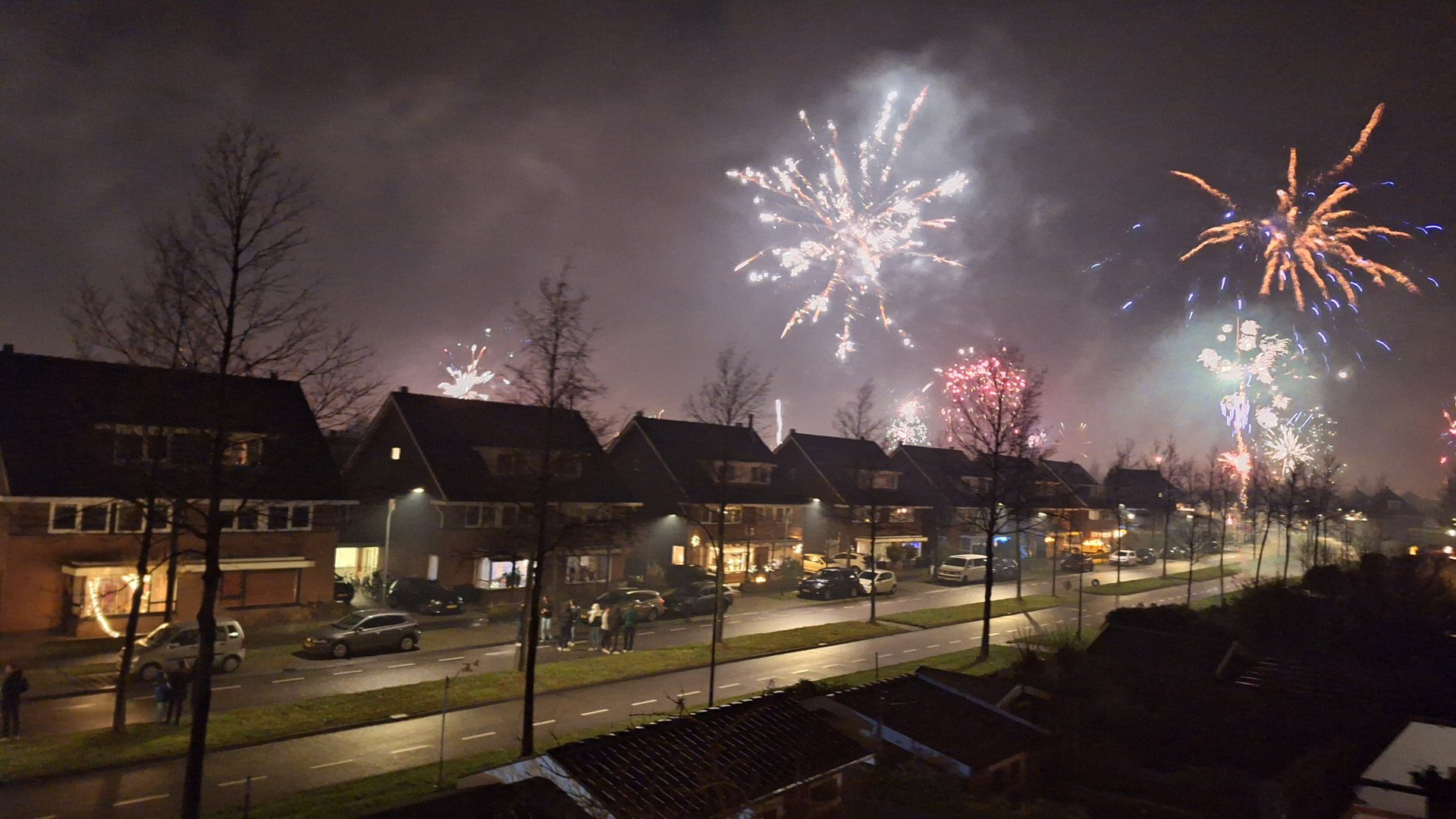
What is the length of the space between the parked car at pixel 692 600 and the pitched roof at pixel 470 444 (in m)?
6.78

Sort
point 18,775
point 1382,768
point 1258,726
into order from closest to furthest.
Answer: point 18,775 < point 1382,768 < point 1258,726

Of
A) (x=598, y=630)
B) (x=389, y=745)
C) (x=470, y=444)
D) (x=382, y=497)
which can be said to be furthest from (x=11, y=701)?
(x=470, y=444)

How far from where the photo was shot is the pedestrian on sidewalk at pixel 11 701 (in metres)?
18.1

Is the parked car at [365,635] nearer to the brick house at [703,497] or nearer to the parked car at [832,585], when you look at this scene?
the brick house at [703,497]

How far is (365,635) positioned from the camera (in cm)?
2856

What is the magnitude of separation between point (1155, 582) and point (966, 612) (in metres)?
23.0

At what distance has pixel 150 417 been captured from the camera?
1628cm

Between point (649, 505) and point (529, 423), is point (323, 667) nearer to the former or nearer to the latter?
point (529, 423)

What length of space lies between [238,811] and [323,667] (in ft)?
42.8

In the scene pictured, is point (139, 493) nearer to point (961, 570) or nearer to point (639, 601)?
point (639, 601)

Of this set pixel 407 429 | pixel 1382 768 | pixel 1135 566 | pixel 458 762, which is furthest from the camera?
pixel 1135 566

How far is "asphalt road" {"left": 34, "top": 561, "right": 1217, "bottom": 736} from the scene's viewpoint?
20.7m

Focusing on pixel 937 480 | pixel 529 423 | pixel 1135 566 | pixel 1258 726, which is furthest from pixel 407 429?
pixel 1135 566

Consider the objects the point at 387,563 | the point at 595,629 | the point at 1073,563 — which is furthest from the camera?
the point at 1073,563
